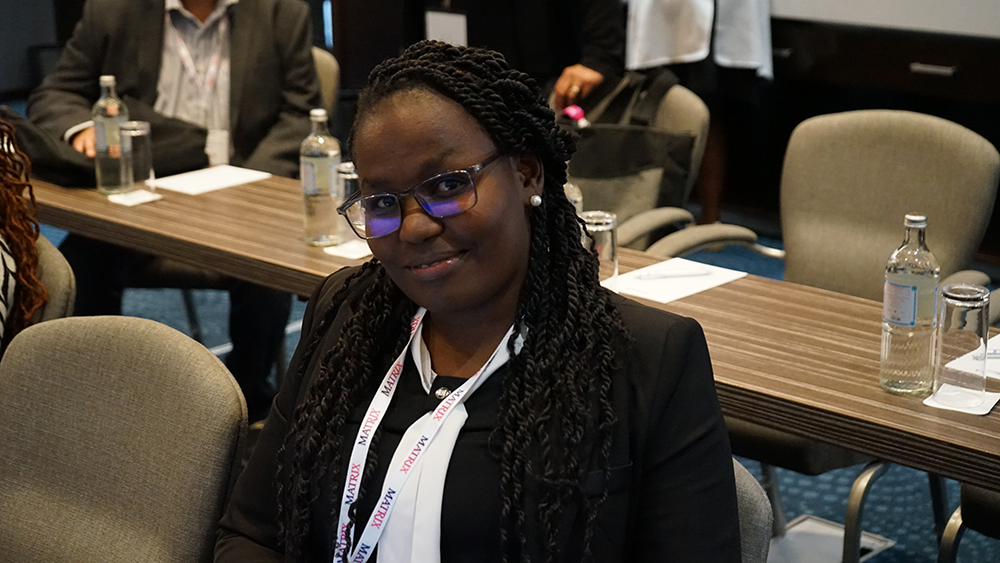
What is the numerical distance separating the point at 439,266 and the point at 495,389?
0.53 feet

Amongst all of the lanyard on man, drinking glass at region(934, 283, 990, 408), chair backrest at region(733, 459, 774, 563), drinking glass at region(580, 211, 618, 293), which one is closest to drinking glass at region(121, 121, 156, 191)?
the lanyard on man

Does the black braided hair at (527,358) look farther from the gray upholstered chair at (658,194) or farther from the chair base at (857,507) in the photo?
the gray upholstered chair at (658,194)

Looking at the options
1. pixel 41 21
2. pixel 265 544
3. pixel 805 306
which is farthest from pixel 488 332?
pixel 41 21

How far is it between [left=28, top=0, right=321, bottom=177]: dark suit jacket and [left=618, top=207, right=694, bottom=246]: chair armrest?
1126 mm

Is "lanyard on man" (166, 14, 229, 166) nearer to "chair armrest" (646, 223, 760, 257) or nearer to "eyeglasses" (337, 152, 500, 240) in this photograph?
"chair armrest" (646, 223, 760, 257)

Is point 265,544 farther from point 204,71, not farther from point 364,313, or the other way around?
point 204,71

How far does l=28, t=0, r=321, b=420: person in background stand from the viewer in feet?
11.4

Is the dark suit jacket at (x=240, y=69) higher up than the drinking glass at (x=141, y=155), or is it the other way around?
the dark suit jacket at (x=240, y=69)

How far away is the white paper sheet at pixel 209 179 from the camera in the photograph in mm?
3170

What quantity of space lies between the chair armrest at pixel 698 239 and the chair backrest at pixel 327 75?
1447 millimetres

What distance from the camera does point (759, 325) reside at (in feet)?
6.95

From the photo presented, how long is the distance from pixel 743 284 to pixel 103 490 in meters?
1.31

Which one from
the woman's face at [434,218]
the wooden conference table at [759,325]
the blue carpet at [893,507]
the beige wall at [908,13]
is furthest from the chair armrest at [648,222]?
the beige wall at [908,13]

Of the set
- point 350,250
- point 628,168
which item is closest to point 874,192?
point 628,168
